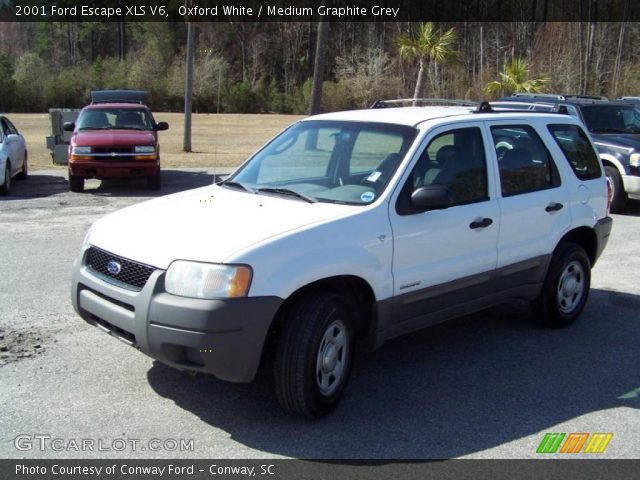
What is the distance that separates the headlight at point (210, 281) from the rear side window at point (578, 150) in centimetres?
347

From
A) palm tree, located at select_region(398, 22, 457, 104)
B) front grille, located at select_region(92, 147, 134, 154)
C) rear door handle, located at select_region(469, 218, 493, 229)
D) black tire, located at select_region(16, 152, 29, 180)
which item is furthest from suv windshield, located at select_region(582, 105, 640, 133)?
palm tree, located at select_region(398, 22, 457, 104)

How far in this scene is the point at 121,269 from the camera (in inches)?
171

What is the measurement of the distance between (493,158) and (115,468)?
3.40 metres

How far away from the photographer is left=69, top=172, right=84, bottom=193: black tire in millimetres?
14539

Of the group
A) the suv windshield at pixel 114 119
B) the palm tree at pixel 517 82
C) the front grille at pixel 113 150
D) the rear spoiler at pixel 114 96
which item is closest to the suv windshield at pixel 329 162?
the front grille at pixel 113 150

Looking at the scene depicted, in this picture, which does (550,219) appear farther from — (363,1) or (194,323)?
(363,1)

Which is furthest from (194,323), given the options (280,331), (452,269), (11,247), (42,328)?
(11,247)

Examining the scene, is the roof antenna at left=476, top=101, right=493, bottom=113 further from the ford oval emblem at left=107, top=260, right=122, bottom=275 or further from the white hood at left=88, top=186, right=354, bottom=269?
the ford oval emblem at left=107, top=260, right=122, bottom=275

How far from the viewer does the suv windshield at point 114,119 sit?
50.5ft

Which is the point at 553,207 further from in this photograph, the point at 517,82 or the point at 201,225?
the point at 517,82

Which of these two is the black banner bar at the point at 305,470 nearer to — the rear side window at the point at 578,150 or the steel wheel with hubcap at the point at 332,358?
the steel wheel with hubcap at the point at 332,358

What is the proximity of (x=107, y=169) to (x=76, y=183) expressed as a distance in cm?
76

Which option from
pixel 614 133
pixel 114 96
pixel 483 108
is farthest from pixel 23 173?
pixel 483 108

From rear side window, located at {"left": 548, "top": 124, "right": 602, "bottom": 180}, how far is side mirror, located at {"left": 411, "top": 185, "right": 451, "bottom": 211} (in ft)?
6.55
